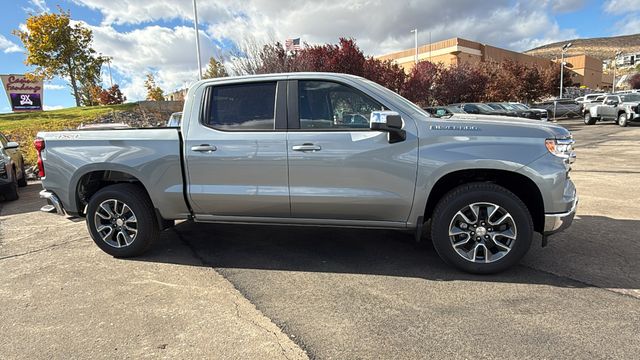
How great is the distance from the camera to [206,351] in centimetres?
301

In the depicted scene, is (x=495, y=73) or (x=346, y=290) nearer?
(x=346, y=290)

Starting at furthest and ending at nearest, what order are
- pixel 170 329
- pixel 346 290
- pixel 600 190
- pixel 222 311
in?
1. pixel 600 190
2. pixel 346 290
3. pixel 222 311
4. pixel 170 329

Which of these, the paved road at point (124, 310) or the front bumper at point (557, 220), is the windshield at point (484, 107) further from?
the paved road at point (124, 310)

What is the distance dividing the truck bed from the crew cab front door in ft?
4.35

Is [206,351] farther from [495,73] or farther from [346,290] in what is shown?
[495,73]

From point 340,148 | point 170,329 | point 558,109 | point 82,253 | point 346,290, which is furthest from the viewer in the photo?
point 558,109

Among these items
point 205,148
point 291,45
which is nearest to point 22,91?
point 291,45

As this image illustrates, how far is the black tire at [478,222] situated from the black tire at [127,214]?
3074 millimetres

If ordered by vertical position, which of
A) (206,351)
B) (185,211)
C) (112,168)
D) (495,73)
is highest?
(495,73)

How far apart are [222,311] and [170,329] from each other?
0.44 meters

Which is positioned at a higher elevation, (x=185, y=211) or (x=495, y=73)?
(x=495, y=73)

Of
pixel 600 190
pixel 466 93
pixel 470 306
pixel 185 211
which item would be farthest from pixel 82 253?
pixel 466 93

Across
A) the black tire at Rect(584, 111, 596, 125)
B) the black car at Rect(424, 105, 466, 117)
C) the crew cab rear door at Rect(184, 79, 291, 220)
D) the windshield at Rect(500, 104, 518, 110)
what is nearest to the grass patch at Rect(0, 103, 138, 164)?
the crew cab rear door at Rect(184, 79, 291, 220)

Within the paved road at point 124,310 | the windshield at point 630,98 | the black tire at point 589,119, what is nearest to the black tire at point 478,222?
the paved road at point 124,310
